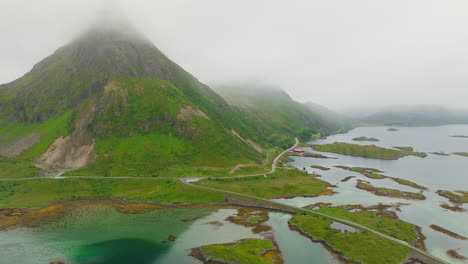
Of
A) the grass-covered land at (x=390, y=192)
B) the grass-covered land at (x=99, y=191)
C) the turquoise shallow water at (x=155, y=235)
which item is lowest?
the turquoise shallow water at (x=155, y=235)

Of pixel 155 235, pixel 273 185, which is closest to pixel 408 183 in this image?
pixel 273 185

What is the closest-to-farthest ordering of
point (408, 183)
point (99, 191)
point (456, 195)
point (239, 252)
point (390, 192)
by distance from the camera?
point (239, 252), point (456, 195), point (99, 191), point (390, 192), point (408, 183)

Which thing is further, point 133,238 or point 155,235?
point 155,235

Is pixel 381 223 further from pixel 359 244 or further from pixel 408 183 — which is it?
pixel 408 183

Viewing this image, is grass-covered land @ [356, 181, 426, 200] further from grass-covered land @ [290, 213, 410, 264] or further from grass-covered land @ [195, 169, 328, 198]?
grass-covered land @ [290, 213, 410, 264]

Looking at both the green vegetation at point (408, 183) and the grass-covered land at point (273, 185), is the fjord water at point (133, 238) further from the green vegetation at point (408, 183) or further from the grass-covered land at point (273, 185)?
the green vegetation at point (408, 183)

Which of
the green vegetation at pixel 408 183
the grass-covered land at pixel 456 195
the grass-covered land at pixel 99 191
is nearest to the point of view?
the grass-covered land at pixel 99 191

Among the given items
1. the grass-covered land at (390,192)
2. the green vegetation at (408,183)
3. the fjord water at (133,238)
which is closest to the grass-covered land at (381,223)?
the fjord water at (133,238)

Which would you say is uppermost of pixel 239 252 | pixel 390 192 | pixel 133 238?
pixel 390 192
